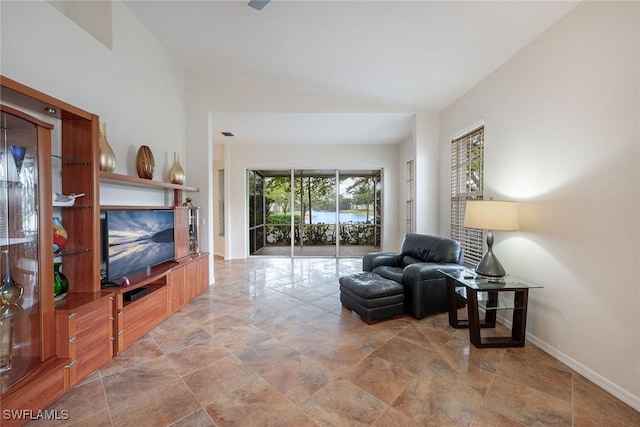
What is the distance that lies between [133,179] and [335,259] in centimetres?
466

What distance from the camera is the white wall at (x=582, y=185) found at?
69.2 inches

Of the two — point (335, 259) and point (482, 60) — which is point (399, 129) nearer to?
point (482, 60)

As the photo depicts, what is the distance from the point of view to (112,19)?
2.81 m

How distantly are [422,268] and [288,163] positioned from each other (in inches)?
177

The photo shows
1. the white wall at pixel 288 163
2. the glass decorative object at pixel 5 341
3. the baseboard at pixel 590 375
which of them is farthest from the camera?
the white wall at pixel 288 163

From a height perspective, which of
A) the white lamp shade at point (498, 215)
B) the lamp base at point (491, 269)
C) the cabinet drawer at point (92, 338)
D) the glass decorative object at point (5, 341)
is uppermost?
the white lamp shade at point (498, 215)

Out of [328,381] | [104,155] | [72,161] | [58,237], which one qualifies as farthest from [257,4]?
[328,381]

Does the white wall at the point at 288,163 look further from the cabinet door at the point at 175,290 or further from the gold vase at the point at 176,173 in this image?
the cabinet door at the point at 175,290

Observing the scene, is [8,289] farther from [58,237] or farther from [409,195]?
[409,195]

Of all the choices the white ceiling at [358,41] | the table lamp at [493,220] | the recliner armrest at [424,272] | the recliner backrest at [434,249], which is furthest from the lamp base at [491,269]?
the white ceiling at [358,41]

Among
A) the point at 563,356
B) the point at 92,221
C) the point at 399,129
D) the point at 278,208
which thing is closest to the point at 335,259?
the point at 278,208

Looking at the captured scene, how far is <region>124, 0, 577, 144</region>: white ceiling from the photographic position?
7.89 ft

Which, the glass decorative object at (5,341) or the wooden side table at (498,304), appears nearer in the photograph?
the glass decorative object at (5,341)

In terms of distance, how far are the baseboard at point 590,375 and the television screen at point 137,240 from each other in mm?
4103
